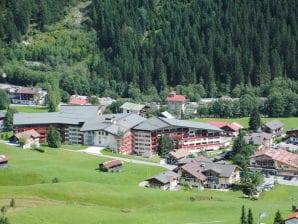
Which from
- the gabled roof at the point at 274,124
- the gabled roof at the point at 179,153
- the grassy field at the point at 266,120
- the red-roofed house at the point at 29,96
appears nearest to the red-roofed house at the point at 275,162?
the gabled roof at the point at 179,153

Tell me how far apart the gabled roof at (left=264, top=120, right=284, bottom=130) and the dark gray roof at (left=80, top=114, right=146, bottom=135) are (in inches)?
937

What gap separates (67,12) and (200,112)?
63.1 m

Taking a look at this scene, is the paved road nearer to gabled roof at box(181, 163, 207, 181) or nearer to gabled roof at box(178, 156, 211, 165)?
gabled roof at box(178, 156, 211, 165)

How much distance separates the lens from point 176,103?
13875 centimetres

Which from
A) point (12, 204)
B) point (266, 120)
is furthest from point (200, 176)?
point (266, 120)

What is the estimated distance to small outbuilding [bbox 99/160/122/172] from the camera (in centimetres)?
9344

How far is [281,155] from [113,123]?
101 ft

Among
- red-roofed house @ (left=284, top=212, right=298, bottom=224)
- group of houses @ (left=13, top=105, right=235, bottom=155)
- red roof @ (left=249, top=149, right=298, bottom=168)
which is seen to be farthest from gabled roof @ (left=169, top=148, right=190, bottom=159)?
red-roofed house @ (left=284, top=212, right=298, bottom=224)

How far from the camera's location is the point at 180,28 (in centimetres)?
17525

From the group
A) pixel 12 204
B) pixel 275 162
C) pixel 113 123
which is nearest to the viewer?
pixel 12 204

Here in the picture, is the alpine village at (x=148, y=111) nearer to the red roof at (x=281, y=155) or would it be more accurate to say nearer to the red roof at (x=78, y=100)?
the red roof at (x=281, y=155)

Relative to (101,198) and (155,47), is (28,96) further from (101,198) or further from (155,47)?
(101,198)

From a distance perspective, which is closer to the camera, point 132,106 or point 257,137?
point 257,137

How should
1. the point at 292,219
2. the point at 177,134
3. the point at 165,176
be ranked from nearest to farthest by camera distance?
1. the point at 292,219
2. the point at 165,176
3. the point at 177,134
